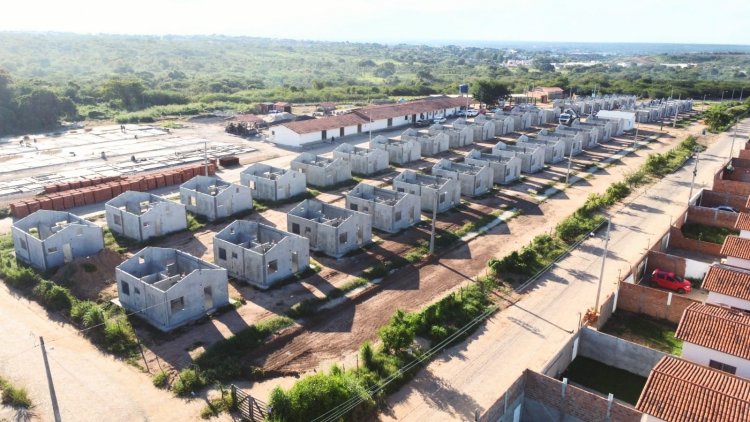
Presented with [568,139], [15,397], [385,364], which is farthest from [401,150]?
[15,397]

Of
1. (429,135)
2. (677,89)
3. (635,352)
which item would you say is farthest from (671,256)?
(677,89)

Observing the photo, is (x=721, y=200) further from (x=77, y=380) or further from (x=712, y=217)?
(x=77, y=380)

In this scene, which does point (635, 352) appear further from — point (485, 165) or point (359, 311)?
point (485, 165)

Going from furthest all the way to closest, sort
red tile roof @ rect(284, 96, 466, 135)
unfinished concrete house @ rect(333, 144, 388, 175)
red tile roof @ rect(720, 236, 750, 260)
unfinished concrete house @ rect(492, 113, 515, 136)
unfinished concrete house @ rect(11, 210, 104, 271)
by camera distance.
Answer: unfinished concrete house @ rect(492, 113, 515, 136) → red tile roof @ rect(284, 96, 466, 135) → unfinished concrete house @ rect(333, 144, 388, 175) → unfinished concrete house @ rect(11, 210, 104, 271) → red tile roof @ rect(720, 236, 750, 260)

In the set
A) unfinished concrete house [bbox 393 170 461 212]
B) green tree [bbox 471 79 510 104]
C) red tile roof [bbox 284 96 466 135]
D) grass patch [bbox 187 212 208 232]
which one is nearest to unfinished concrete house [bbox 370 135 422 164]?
red tile roof [bbox 284 96 466 135]

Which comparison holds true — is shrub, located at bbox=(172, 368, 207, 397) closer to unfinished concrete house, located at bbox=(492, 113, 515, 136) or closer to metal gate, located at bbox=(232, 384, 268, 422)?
metal gate, located at bbox=(232, 384, 268, 422)

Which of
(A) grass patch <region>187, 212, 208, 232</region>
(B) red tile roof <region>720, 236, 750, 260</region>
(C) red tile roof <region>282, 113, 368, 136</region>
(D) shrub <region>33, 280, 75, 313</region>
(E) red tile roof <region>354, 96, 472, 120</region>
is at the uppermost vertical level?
(E) red tile roof <region>354, 96, 472, 120</region>

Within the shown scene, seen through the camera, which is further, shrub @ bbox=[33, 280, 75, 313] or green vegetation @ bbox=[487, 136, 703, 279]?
green vegetation @ bbox=[487, 136, 703, 279]
